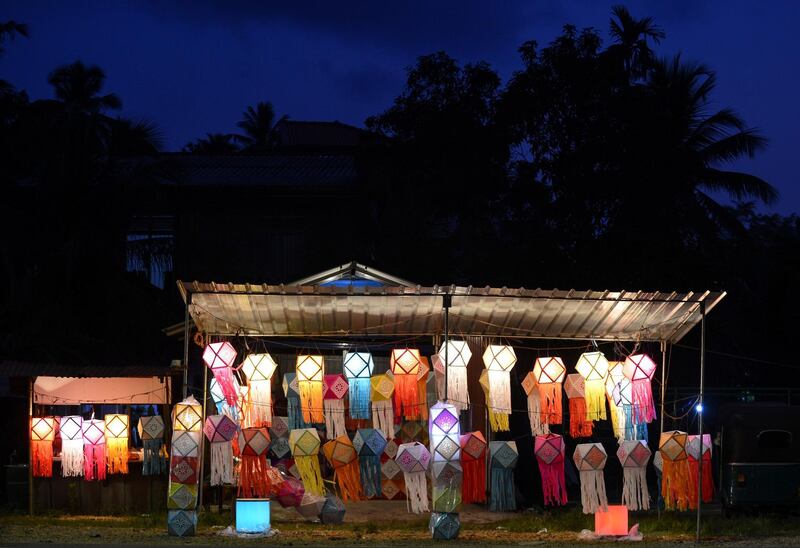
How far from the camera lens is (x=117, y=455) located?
15.0 metres

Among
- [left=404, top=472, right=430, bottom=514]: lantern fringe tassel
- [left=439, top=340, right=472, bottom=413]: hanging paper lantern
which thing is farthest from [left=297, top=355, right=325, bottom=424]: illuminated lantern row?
[left=439, top=340, right=472, bottom=413]: hanging paper lantern

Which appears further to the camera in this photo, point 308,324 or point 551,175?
point 551,175

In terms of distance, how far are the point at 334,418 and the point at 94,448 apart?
3911 mm

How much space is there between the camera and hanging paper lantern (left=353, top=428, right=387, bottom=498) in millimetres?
13242

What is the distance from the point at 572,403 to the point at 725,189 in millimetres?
15843

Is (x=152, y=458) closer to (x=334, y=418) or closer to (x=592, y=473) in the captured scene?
(x=334, y=418)

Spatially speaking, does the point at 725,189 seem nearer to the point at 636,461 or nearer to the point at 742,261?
the point at 742,261

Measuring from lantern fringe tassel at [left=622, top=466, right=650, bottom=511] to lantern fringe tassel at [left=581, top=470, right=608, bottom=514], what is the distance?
0.97ft

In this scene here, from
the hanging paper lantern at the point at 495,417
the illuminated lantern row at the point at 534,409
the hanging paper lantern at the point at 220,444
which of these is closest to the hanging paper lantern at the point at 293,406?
the hanging paper lantern at the point at 220,444

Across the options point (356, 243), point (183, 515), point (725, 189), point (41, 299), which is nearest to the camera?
point (183, 515)

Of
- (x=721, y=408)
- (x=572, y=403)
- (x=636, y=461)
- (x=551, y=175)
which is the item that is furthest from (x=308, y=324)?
(x=551, y=175)

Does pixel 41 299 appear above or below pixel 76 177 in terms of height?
below

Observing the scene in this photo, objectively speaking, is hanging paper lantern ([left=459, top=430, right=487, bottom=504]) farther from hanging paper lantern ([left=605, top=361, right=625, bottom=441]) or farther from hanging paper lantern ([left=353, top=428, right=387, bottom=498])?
hanging paper lantern ([left=605, top=361, right=625, bottom=441])

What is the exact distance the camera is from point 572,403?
13.5 metres
